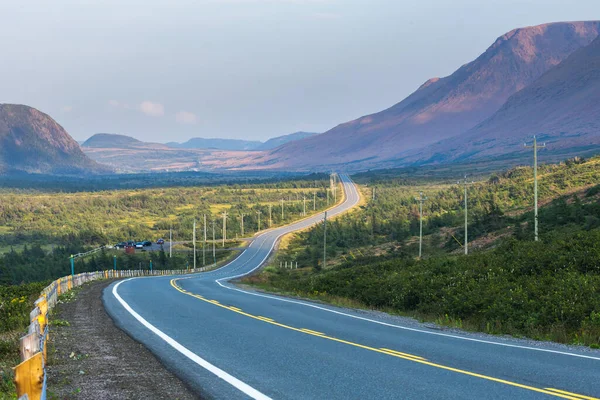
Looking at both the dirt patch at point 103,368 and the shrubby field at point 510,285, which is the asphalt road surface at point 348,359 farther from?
the shrubby field at point 510,285

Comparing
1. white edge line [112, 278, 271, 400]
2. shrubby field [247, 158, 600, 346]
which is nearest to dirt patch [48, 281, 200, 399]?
white edge line [112, 278, 271, 400]

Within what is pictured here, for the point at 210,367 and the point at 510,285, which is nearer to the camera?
the point at 210,367

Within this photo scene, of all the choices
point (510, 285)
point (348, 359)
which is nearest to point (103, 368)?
point (348, 359)

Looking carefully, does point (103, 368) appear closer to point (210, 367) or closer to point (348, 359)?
point (210, 367)

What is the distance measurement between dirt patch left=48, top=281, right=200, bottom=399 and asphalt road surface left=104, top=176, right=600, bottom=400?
34 centimetres

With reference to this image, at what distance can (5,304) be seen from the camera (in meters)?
20.8

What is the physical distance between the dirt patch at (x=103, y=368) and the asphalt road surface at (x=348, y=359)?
1.13 ft

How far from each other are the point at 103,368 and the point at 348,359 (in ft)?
12.7

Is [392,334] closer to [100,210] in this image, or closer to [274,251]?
[274,251]

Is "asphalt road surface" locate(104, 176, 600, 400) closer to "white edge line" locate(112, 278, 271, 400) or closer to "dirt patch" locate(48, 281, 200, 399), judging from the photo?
"white edge line" locate(112, 278, 271, 400)

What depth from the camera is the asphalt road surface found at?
895 centimetres

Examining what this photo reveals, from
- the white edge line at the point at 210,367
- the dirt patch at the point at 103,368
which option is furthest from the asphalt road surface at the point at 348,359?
the dirt patch at the point at 103,368

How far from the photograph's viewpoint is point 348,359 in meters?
11.3

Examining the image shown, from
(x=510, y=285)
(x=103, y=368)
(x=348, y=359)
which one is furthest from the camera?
(x=510, y=285)
